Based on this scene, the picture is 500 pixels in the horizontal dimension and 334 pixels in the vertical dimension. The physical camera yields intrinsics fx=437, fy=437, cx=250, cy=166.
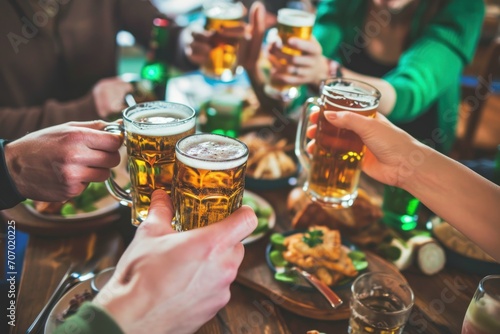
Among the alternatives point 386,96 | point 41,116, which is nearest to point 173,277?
point 386,96

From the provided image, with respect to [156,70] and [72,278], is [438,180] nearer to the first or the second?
[72,278]

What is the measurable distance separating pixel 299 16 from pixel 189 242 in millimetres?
1278

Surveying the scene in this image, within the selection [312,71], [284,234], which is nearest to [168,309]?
[284,234]

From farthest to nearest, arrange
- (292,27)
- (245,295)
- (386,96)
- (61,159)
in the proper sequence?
(386,96)
(292,27)
(245,295)
(61,159)

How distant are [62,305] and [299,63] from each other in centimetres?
126

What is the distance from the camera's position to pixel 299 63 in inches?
71.6

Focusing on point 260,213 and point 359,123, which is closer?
point 359,123

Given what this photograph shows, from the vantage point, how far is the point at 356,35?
2.66 metres

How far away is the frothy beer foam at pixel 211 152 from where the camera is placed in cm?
90

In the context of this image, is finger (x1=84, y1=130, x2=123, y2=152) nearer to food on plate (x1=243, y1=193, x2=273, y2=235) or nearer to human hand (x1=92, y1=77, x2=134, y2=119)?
food on plate (x1=243, y1=193, x2=273, y2=235)

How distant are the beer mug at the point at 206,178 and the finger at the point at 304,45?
87 cm

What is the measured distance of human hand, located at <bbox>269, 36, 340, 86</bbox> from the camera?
178 cm

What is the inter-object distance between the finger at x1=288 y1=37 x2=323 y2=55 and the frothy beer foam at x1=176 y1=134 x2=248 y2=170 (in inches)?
→ 34.1

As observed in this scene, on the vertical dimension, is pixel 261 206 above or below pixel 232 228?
below
